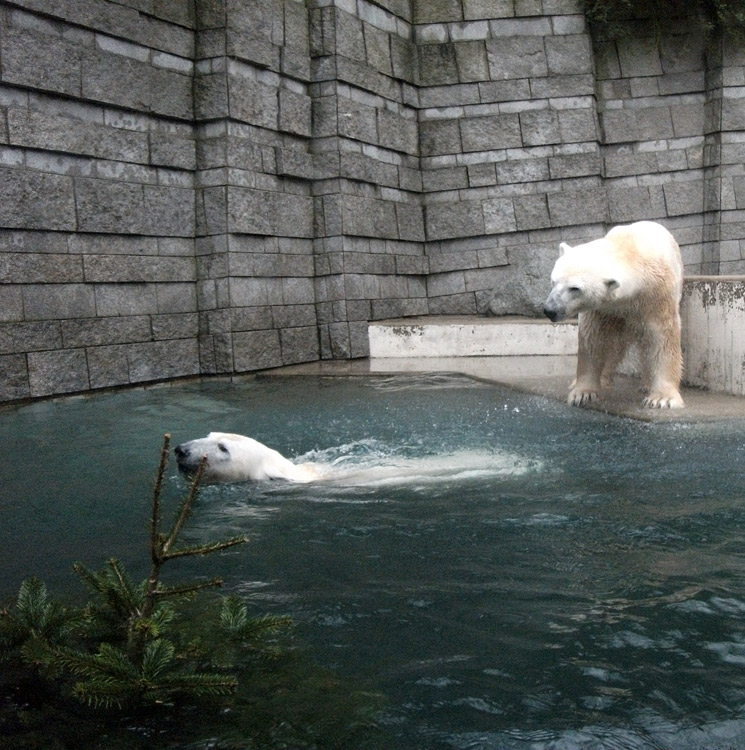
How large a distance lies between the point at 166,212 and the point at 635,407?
450cm

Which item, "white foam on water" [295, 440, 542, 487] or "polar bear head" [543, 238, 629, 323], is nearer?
"white foam on water" [295, 440, 542, 487]

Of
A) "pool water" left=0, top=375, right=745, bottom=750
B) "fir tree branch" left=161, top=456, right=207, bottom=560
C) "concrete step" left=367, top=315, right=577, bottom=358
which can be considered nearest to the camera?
"fir tree branch" left=161, top=456, right=207, bottom=560

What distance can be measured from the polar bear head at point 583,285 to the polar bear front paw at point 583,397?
0.83m

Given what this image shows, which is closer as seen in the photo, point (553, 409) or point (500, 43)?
point (553, 409)

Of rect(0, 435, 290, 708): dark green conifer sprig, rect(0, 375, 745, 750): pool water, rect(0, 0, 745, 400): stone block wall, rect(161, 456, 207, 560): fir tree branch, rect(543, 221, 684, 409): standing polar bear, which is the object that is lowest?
rect(0, 375, 745, 750): pool water

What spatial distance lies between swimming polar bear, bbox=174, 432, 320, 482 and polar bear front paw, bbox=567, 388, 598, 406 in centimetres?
254

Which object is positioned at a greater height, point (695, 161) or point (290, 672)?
point (695, 161)

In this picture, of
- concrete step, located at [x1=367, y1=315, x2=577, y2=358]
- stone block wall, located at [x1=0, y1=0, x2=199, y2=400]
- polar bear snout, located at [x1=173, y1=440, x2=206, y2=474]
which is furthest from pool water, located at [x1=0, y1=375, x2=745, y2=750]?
concrete step, located at [x1=367, y1=315, x2=577, y2=358]

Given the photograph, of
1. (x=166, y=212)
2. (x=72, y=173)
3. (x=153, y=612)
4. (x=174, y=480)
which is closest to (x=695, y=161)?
(x=166, y=212)

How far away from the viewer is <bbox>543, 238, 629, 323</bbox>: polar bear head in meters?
5.61

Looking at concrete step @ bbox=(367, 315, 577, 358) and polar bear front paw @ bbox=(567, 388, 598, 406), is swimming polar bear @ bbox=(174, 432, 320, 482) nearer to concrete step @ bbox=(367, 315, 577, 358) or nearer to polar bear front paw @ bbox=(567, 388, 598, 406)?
polar bear front paw @ bbox=(567, 388, 598, 406)

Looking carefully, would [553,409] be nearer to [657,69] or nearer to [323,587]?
[323,587]

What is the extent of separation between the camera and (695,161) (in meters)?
11.8

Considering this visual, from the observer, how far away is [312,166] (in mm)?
9555
